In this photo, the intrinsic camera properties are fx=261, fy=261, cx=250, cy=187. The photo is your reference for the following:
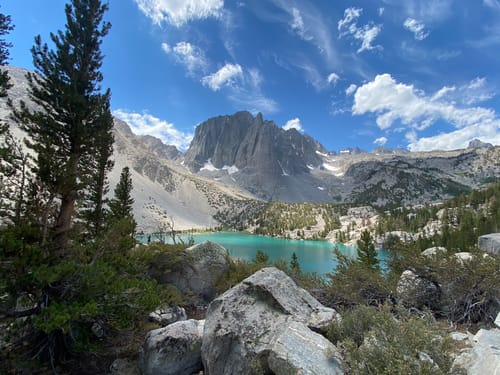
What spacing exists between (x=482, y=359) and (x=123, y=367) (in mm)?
8424

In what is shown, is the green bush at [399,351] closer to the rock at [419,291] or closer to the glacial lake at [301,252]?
the rock at [419,291]

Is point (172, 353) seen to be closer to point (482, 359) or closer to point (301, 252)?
point (482, 359)

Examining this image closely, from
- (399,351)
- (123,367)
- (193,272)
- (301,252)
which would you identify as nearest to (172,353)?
(123,367)

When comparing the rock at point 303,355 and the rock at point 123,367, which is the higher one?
the rock at point 303,355

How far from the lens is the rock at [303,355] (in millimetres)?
4680

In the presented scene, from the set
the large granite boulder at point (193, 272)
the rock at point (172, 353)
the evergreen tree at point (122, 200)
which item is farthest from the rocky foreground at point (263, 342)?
the evergreen tree at point (122, 200)

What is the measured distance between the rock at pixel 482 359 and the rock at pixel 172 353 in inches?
230

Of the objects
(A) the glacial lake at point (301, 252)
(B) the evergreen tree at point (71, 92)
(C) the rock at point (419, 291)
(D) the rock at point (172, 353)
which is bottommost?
(A) the glacial lake at point (301, 252)

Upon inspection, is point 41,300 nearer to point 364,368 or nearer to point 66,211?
point 66,211

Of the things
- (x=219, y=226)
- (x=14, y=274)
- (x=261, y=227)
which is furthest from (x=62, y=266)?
(x=219, y=226)

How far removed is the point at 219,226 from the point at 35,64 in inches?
6505

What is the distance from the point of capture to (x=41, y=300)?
6312 mm

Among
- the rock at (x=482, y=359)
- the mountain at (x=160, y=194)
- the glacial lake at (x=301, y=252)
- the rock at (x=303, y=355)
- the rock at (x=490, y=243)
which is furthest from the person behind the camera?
the mountain at (x=160, y=194)

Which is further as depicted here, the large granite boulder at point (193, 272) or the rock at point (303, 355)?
the large granite boulder at point (193, 272)
